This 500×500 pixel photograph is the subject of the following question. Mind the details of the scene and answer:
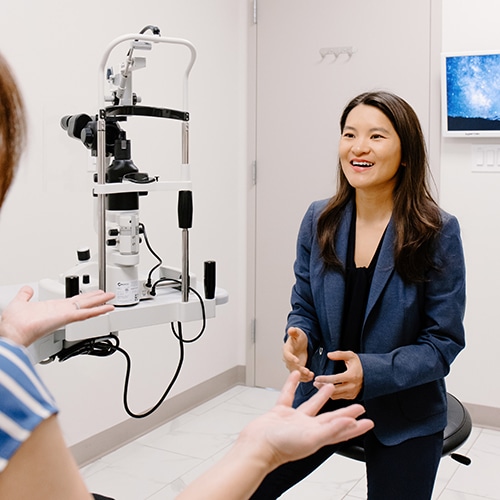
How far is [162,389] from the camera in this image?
10.5 ft

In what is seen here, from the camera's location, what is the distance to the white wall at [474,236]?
307 centimetres

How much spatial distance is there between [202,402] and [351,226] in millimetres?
1895

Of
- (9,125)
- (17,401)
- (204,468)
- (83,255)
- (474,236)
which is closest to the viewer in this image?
(17,401)

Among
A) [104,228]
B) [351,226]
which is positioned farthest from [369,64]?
[104,228]

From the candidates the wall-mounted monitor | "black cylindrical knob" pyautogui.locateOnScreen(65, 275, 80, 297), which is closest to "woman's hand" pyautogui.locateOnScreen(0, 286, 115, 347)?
"black cylindrical knob" pyautogui.locateOnScreen(65, 275, 80, 297)

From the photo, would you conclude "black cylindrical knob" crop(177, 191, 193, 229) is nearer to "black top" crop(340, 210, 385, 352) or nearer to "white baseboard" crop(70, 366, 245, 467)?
"black top" crop(340, 210, 385, 352)

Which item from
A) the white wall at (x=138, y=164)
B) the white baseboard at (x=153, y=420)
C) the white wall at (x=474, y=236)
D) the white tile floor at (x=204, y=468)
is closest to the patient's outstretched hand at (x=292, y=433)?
the white wall at (x=138, y=164)

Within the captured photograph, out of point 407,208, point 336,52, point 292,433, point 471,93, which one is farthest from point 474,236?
point 292,433

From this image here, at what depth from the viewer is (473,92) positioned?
301 cm

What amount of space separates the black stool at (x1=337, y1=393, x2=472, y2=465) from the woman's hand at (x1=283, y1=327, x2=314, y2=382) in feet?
0.66

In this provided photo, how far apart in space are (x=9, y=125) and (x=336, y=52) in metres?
2.76

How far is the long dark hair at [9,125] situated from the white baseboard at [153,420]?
2117 mm

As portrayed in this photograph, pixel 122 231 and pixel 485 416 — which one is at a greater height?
pixel 122 231

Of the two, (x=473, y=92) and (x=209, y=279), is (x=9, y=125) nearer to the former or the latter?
(x=209, y=279)
